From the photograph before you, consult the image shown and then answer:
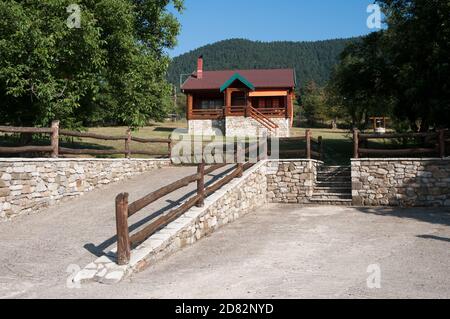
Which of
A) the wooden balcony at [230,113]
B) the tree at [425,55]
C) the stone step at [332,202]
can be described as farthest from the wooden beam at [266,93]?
the stone step at [332,202]

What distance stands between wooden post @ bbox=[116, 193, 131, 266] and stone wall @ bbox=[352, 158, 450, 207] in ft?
30.2

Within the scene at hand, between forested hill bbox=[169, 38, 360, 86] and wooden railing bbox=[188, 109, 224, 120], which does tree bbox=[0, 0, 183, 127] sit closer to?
wooden railing bbox=[188, 109, 224, 120]

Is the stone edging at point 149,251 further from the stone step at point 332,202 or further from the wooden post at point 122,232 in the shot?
the stone step at point 332,202

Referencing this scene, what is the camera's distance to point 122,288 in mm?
5734

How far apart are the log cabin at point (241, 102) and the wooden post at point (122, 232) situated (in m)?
23.4

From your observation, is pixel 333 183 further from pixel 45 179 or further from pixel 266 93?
pixel 266 93

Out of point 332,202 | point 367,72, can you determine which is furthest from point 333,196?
point 367,72

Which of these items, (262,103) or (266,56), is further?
(266,56)

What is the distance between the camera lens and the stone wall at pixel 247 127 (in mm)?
30484

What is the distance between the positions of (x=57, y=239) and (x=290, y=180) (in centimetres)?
837

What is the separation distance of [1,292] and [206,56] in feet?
554

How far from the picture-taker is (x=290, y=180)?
14.4m
